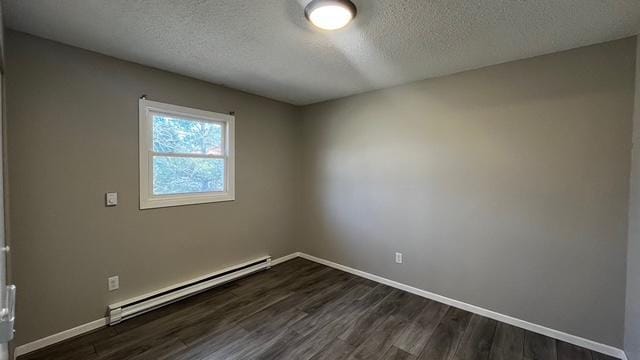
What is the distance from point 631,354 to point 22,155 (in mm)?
4567

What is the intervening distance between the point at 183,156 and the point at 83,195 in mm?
916

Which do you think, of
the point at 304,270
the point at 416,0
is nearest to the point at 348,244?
the point at 304,270

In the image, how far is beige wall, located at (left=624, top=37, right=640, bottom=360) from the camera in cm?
178

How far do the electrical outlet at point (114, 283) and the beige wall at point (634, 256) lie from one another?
3981 millimetres

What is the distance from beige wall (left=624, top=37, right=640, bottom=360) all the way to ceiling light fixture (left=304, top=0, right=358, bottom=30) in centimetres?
208

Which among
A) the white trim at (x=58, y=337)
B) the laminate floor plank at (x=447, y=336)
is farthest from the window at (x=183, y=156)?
the laminate floor plank at (x=447, y=336)

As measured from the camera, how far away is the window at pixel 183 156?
8.55 ft

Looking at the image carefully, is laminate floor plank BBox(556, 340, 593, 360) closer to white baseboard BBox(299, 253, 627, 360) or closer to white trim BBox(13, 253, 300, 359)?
white baseboard BBox(299, 253, 627, 360)

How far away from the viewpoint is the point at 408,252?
3.08m

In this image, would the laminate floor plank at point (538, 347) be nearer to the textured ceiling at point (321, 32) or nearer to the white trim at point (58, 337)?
the textured ceiling at point (321, 32)

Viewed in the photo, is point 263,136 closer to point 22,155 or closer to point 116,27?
point 116,27

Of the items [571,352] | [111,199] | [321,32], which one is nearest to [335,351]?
[571,352]

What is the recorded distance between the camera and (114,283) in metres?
2.41

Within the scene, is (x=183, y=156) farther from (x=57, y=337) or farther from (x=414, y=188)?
(x=414, y=188)
